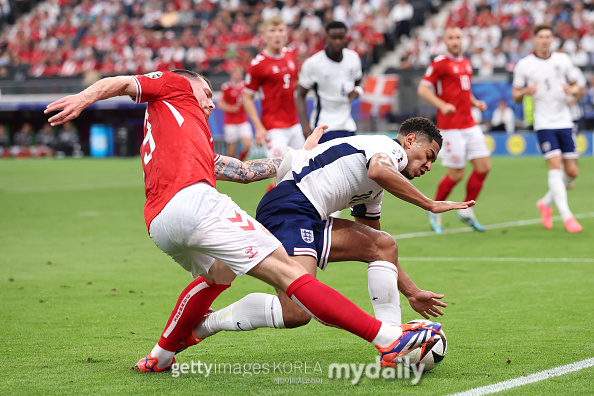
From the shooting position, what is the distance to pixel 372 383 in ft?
14.4

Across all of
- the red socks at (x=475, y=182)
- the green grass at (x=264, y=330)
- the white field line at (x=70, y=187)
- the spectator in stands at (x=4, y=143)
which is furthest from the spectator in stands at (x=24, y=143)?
the red socks at (x=475, y=182)

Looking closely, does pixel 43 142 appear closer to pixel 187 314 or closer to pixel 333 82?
pixel 333 82

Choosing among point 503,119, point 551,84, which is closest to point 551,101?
point 551,84

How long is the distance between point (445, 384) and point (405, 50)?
2911cm

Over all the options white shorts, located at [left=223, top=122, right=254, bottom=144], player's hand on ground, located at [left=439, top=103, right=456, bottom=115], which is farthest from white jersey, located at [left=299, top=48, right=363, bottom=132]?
white shorts, located at [left=223, top=122, right=254, bottom=144]

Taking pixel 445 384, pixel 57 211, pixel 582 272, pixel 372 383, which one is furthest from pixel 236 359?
pixel 57 211

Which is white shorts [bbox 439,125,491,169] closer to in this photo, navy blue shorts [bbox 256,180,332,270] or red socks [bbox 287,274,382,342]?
navy blue shorts [bbox 256,180,332,270]

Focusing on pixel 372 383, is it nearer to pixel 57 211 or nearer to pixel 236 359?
pixel 236 359

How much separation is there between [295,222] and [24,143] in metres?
32.7

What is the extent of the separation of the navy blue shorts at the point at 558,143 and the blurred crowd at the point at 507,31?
1644 centimetres

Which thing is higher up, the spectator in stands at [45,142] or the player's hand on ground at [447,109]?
the player's hand on ground at [447,109]

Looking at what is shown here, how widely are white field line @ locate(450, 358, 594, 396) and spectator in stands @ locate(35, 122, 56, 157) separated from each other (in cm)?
3210

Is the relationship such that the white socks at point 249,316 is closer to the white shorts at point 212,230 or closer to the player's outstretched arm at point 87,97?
the white shorts at point 212,230

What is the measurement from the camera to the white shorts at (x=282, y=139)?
11.8m
